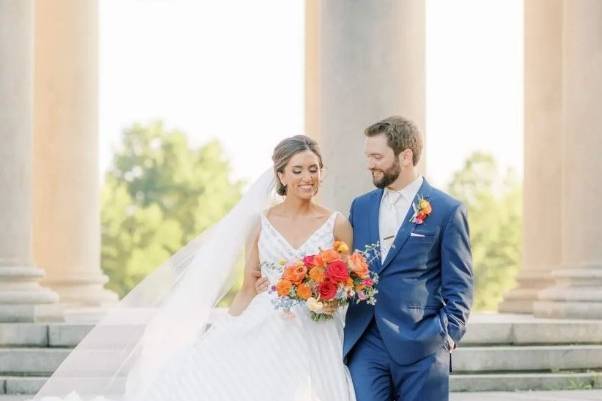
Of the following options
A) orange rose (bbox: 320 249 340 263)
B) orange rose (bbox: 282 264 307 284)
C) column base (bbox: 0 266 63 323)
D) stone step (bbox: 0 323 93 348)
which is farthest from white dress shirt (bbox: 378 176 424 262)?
column base (bbox: 0 266 63 323)

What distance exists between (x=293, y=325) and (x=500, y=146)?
5951 inches

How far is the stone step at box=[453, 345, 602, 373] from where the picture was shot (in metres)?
39.7

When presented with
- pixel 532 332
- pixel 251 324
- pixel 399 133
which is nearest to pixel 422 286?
pixel 399 133

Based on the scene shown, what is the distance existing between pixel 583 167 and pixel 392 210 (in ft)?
90.4

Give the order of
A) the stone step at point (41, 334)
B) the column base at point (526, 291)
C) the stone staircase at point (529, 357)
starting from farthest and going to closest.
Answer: the column base at point (526, 291) → the stone step at point (41, 334) → the stone staircase at point (529, 357)

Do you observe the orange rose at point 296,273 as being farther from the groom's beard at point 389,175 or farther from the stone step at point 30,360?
the stone step at point 30,360

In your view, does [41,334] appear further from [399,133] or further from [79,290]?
[399,133]

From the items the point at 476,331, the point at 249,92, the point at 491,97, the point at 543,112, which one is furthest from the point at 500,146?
the point at 476,331

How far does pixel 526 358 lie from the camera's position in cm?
4050

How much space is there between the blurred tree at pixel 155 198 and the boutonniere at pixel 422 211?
4942 inches

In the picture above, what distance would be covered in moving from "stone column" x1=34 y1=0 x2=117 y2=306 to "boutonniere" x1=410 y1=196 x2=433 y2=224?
37919mm

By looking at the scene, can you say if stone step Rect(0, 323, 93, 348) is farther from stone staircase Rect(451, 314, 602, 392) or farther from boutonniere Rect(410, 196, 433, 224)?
boutonniere Rect(410, 196, 433, 224)

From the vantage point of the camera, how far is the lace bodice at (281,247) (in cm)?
2288

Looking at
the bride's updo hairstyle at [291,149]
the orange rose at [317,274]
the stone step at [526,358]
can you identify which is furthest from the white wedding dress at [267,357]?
the stone step at [526,358]
